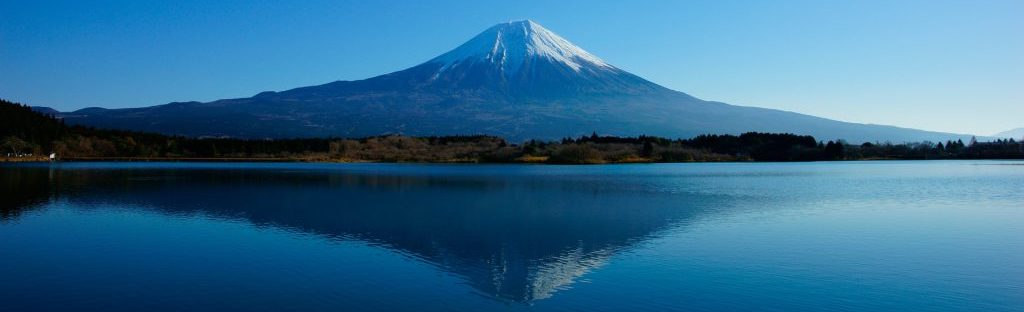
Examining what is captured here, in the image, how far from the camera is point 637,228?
40.2 ft

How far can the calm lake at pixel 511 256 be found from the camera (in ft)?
22.1

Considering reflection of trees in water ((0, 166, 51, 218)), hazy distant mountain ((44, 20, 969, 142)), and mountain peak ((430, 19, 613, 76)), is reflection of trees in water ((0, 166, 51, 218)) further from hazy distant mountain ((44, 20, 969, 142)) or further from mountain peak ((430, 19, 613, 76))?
mountain peak ((430, 19, 613, 76))

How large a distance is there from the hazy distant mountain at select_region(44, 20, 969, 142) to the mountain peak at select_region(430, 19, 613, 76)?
275mm

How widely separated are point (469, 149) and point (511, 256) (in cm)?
7052

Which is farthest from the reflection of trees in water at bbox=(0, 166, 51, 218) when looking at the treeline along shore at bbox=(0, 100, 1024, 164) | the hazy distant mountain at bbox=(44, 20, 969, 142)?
the hazy distant mountain at bbox=(44, 20, 969, 142)

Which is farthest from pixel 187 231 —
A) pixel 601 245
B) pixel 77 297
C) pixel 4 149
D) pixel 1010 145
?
pixel 1010 145

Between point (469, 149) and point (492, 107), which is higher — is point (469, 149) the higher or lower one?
the lower one

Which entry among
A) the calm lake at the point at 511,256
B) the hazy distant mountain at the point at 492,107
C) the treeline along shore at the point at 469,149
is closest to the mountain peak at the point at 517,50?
the hazy distant mountain at the point at 492,107

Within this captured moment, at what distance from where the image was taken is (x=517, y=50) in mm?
161875

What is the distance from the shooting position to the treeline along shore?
7125 centimetres

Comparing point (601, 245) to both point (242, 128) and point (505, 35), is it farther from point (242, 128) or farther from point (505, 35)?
point (505, 35)

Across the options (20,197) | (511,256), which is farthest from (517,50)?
(511,256)

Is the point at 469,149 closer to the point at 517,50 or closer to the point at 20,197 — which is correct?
the point at 20,197

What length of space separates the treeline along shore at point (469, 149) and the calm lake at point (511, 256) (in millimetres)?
53850
